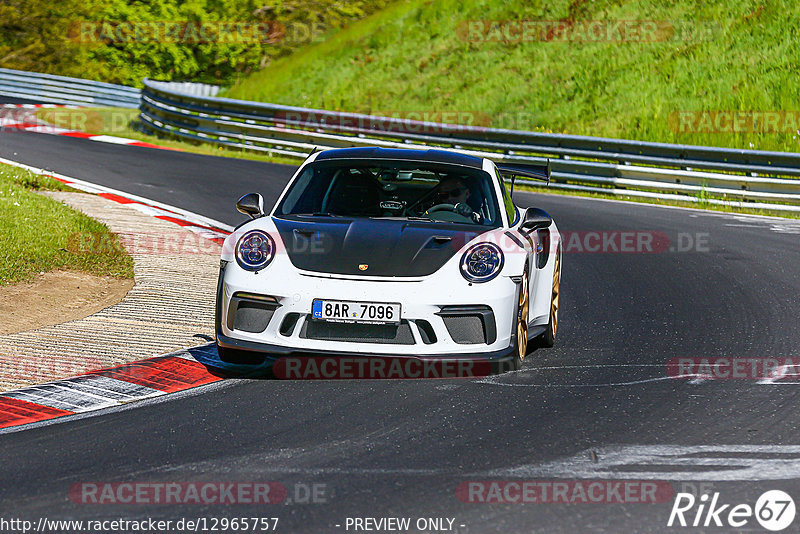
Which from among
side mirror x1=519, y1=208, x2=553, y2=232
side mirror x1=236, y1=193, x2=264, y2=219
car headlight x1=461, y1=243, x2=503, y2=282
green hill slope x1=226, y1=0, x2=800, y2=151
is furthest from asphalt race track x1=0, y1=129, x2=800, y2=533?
green hill slope x1=226, y1=0, x2=800, y2=151

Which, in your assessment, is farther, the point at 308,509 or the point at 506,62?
the point at 506,62

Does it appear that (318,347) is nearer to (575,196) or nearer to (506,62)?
(575,196)

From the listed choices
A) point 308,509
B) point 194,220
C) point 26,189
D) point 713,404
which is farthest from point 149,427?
point 26,189

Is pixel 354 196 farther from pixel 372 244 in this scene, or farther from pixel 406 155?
pixel 372 244

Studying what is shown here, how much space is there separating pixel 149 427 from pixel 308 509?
1.62 meters

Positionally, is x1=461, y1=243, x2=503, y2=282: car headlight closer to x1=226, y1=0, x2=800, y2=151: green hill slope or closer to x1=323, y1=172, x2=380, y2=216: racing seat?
x1=323, y1=172, x2=380, y2=216: racing seat

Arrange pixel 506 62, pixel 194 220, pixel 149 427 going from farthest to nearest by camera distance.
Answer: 1. pixel 506 62
2. pixel 194 220
3. pixel 149 427

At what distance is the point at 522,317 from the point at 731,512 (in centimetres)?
285

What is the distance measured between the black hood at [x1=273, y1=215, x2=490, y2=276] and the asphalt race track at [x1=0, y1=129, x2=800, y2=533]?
0.70 metres

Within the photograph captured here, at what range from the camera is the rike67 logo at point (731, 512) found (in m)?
4.40

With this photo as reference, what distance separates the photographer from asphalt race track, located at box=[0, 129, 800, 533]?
4.56 m

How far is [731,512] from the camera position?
451 centimetres

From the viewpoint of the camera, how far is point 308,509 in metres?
4.53

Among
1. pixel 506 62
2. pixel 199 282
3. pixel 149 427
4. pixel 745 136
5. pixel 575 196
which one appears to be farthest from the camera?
pixel 506 62
